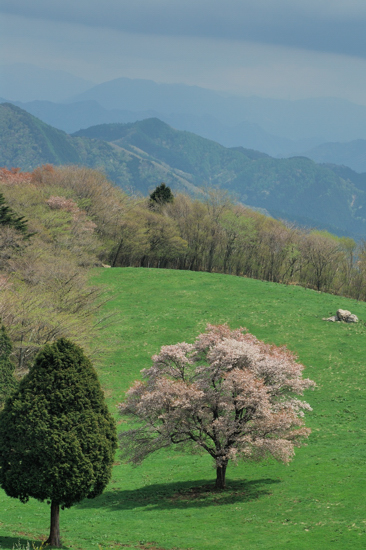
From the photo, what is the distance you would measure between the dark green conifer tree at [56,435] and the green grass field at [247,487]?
7.32 feet

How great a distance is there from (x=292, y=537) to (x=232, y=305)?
44.1m

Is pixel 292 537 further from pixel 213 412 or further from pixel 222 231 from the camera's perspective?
pixel 222 231

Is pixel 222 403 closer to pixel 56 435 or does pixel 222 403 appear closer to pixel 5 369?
pixel 56 435

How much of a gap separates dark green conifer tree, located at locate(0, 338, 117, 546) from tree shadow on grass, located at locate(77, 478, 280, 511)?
23.7ft

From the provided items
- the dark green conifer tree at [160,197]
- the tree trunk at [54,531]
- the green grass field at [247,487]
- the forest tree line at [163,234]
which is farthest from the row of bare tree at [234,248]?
the tree trunk at [54,531]

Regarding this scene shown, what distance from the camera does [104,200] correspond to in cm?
9444

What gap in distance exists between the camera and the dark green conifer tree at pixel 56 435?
753 inches

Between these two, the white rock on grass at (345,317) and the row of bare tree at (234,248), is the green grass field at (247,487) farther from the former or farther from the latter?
the row of bare tree at (234,248)

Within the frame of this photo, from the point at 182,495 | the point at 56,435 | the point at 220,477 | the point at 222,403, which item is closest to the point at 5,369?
the point at 56,435

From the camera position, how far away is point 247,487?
28000 mm

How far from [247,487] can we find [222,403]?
541 centimetres

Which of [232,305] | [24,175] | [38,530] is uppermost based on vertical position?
[24,175]

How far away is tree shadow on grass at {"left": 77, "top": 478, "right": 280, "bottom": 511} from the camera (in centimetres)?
2628

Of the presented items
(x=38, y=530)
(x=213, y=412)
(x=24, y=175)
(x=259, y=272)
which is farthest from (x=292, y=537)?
(x=24, y=175)
